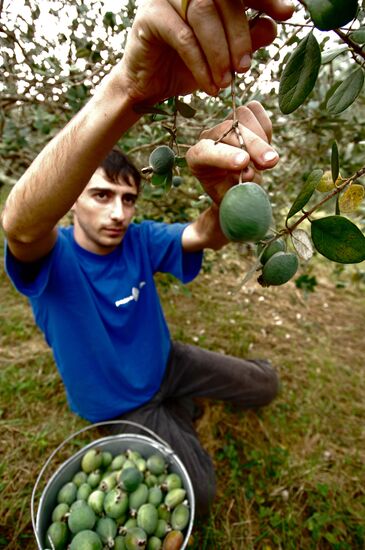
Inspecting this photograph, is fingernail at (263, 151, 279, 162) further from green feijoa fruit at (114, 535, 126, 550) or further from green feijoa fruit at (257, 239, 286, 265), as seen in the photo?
green feijoa fruit at (114, 535, 126, 550)

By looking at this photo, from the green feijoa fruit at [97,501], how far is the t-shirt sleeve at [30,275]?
0.76m

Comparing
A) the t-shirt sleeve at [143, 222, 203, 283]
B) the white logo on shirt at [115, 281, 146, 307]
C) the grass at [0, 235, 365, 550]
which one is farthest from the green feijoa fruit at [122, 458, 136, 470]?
the t-shirt sleeve at [143, 222, 203, 283]

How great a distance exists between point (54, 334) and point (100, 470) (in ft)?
1.95

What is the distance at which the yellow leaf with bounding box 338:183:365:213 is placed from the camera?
512 millimetres

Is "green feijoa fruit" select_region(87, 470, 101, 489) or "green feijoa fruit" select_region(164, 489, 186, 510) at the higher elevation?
"green feijoa fruit" select_region(87, 470, 101, 489)

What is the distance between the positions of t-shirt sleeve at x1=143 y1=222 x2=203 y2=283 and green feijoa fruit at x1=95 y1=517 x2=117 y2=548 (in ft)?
3.32

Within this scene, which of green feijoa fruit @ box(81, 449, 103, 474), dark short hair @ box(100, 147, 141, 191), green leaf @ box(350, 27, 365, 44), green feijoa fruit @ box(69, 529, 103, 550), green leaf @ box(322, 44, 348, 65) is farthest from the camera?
dark short hair @ box(100, 147, 141, 191)

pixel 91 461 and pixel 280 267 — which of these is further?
pixel 91 461

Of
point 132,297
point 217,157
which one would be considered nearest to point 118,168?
point 132,297

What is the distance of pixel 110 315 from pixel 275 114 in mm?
1201

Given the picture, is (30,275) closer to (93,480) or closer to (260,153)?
(93,480)

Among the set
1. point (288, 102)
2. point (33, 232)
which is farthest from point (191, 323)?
point (288, 102)

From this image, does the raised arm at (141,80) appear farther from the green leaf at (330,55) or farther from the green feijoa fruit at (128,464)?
the green feijoa fruit at (128,464)

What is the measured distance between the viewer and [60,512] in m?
1.28
